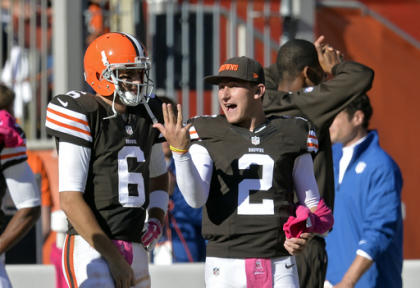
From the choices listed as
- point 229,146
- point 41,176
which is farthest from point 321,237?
point 41,176

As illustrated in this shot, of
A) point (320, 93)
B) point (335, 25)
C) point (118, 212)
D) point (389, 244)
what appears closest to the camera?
point (118, 212)

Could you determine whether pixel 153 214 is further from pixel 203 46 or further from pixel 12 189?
pixel 203 46

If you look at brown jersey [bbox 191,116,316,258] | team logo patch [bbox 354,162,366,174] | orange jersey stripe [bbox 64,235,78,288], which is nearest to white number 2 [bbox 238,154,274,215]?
brown jersey [bbox 191,116,316,258]

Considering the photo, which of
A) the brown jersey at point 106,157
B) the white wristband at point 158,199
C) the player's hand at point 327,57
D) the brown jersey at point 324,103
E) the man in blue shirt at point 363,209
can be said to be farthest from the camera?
the man in blue shirt at point 363,209

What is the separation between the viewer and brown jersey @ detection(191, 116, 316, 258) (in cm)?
391

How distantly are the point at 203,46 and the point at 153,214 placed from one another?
4156 millimetres

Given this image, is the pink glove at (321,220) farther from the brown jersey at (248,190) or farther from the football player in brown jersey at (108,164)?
the football player in brown jersey at (108,164)

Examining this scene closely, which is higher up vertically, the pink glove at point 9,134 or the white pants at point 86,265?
the pink glove at point 9,134

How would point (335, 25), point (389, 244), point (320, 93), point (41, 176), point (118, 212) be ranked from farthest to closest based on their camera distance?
point (335, 25) < point (41, 176) < point (389, 244) < point (320, 93) < point (118, 212)

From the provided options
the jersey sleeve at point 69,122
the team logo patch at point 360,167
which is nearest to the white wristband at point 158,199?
the jersey sleeve at point 69,122

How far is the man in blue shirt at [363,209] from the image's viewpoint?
5.13m

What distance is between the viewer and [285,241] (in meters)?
3.88

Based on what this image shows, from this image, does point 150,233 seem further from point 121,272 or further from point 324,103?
point 324,103

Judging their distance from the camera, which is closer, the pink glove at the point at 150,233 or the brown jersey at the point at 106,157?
the brown jersey at the point at 106,157
